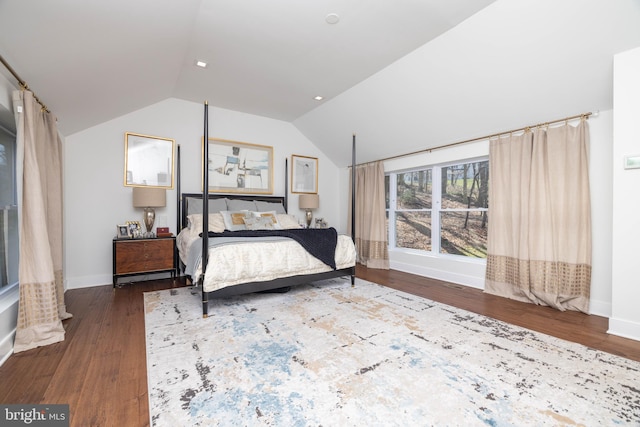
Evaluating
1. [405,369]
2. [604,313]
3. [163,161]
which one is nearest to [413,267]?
[604,313]

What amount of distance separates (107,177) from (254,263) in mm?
2676

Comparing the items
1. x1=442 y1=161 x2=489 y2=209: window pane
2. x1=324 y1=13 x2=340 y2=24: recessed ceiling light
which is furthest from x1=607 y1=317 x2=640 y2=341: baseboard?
x1=324 y1=13 x2=340 y2=24: recessed ceiling light

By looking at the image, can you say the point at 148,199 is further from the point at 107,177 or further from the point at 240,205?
the point at 240,205

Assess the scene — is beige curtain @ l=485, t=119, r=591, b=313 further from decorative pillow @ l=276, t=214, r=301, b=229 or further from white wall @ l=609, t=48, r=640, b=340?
decorative pillow @ l=276, t=214, r=301, b=229

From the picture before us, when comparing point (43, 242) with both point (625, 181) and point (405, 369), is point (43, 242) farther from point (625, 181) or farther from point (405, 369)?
point (625, 181)

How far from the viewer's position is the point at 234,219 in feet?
13.5

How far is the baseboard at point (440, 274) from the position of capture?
378 centimetres

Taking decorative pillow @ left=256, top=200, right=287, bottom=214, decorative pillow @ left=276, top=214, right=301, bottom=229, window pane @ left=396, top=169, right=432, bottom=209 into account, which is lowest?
decorative pillow @ left=276, top=214, right=301, bottom=229

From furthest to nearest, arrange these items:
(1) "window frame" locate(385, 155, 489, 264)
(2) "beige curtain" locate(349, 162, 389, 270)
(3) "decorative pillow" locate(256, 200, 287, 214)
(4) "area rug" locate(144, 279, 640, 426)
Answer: (2) "beige curtain" locate(349, 162, 389, 270) → (3) "decorative pillow" locate(256, 200, 287, 214) → (1) "window frame" locate(385, 155, 489, 264) → (4) "area rug" locate(144, 279, 640, 426)

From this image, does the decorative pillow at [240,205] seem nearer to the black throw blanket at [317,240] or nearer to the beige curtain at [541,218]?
the black throw blanket at [317,240]

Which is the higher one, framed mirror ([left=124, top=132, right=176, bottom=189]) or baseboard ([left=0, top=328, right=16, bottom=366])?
framed mirror ([left=124, top=132, right=176, bottom=189])

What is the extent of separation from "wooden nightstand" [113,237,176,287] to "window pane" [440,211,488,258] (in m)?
4.02

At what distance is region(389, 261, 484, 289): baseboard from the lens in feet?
12.4

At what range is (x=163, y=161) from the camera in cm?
429
